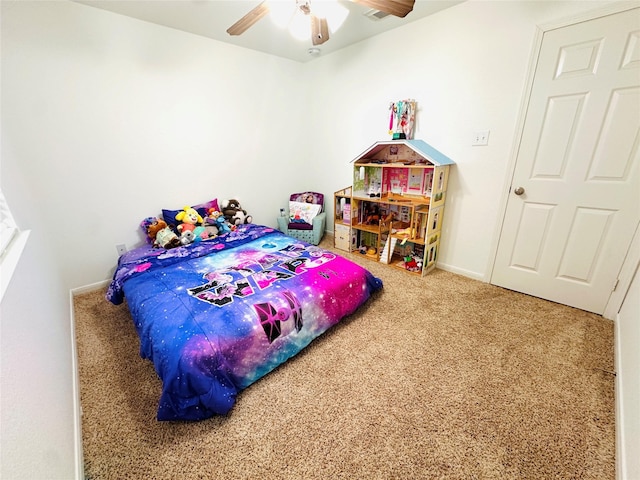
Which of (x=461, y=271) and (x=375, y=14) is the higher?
(x=375, y=14)

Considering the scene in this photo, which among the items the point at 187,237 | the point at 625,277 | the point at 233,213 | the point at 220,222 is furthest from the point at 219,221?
the point at 625,277

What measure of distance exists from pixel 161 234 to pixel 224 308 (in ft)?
4.72

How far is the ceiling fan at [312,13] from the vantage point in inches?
58.4

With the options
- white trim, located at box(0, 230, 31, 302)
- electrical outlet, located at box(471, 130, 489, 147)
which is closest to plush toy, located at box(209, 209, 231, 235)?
white trim, located at box(0, 230, 31, 302)

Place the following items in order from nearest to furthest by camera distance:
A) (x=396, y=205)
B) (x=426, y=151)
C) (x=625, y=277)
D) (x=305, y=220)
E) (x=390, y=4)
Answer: (x=390, y=4) → (x=625, y=277) → (x=426, y=151) → (x=396, y=205) → (x=305, y=220)

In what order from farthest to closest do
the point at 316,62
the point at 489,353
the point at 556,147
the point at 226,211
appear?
the point at 316,62
the point at 226,211
the point at 556,147
the point at 489,353

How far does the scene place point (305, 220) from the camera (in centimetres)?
357

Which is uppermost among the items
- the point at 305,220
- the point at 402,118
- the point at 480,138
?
the point at 402,118

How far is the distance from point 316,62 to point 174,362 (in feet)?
12.0

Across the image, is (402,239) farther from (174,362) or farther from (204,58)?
(204,58)

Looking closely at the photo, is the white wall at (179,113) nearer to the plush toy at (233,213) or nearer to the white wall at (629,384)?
the plush toy at (233,213)

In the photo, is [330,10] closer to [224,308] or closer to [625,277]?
[224,308]

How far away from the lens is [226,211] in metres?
3.16

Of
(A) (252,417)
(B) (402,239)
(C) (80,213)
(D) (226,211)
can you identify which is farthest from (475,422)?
(C) (80,213)
